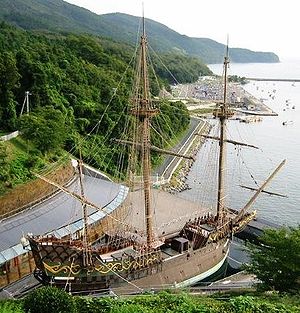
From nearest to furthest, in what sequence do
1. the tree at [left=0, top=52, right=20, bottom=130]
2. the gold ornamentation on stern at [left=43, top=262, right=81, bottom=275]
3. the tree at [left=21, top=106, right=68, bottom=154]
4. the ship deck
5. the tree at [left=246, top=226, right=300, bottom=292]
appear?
the tree at [left=246, top=226, right=300, bottom=292]
the gold ornamentation on stern at [left=43, top=262, right=81, bottom=275]
the tree at [left=21, top=106, right=68, bottom=154]
the ship deck
the tree at [left=0, top=52, right=20, bottom=130]

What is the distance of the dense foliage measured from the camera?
43.9ft

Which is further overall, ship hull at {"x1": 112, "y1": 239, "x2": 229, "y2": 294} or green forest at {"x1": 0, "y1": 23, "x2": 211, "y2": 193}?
green forest at {"x1": 0, "y1": 23, "x2": 211, "y2": 193}

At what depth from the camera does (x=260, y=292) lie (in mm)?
20172

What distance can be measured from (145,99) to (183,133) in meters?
42.5

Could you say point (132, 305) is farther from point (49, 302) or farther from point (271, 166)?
point (271, 166)

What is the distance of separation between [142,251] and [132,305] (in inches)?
436

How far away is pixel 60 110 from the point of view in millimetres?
44125

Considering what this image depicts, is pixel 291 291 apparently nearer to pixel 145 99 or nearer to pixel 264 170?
pixel 145 99

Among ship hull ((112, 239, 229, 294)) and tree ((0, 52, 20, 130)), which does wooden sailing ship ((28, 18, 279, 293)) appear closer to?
ship hull ((112, 239, 229, 294))

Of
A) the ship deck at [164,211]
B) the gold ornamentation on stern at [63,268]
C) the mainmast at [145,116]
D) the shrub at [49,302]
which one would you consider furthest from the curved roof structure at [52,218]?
the shrub at [49,302]

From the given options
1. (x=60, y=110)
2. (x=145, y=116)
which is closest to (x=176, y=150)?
(x=60, y=110)

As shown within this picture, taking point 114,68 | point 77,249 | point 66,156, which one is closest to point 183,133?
point 114,68

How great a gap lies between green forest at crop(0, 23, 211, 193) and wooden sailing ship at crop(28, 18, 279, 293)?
4.99m

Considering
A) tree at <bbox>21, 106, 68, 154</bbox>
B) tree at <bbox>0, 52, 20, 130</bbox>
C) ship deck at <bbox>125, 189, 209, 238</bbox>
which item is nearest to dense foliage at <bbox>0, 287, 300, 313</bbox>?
ship deck at <bbox>125, 189, 209, 238</bbox>
